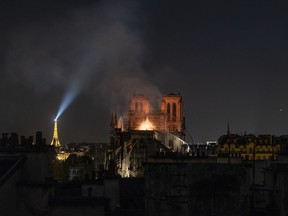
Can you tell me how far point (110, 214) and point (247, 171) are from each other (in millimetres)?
6765

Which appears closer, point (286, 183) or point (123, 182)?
point (286, 183)

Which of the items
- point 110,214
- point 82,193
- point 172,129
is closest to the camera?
point 110,214

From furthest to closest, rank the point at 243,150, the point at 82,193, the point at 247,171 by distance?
1. the point at 243,150
2. the point at 82,193
3. the point at 247,171

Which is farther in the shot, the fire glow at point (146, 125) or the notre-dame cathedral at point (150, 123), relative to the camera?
the fire glow at point (146, 125)

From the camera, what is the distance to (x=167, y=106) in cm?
15912

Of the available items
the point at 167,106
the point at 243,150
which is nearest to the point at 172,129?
the point at 167,106

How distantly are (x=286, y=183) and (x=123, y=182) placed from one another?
19.3 metres

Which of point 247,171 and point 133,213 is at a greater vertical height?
point 247,171

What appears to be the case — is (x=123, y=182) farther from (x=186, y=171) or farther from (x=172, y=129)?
(x=172, y=129)

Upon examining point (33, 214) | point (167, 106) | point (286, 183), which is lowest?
point (33, 214)

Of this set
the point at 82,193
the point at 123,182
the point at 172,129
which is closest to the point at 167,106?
the point at 172,129

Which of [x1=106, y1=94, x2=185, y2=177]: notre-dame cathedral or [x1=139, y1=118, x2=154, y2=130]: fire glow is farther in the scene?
[x1=139, y1=118, x2=154, y2=130]: fire glow

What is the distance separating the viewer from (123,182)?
41.0m

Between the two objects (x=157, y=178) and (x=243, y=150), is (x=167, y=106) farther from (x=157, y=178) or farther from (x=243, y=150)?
(x=157, y=178)
